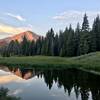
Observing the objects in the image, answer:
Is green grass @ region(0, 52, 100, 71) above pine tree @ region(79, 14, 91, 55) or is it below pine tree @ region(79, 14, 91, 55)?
below

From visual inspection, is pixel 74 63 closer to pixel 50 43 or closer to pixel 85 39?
pixel 85 39

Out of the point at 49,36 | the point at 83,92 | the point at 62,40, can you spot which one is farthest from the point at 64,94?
the point at 49,36

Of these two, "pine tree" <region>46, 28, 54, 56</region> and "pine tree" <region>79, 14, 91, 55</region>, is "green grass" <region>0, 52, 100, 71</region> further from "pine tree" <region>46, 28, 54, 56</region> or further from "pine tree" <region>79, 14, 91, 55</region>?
"pine tree" <region>46, 28, 54, 56</region>

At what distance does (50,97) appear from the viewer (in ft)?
90.9

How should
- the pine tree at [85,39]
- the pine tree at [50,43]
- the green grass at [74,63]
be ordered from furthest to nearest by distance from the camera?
the pine tree at [50,43], the pine tree at [85,39], the green grass at [74,63]

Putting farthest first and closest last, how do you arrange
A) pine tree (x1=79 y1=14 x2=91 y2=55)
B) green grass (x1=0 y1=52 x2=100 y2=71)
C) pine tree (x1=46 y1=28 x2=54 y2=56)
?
pine tree (x1=46 y1=28 x2=54 y2=56)
pine tree (x1=79 y1=14 x2=91 y2=55)
green grass (x1=0 y1=52 x2=100 y2=71)

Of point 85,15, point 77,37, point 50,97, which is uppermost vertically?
point 85,15

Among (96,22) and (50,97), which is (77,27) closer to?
(96,22)

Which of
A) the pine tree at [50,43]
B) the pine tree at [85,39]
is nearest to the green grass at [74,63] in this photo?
the pine tree at [85,39]

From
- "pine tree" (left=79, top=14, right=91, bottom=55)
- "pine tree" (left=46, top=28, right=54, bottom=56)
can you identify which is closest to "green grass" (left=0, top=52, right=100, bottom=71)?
"pine tree" (left=79, top=14, right=91, bottom=55)

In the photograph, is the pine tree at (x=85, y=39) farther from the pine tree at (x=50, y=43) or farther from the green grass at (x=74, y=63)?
the pine tree at (x=50, y=43)

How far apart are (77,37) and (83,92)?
78.0 meters

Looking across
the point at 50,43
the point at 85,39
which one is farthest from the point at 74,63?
the point at 50,43

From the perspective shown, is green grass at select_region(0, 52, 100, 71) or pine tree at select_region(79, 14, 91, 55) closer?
green grass at select_region(0, 52, 100, 71)
